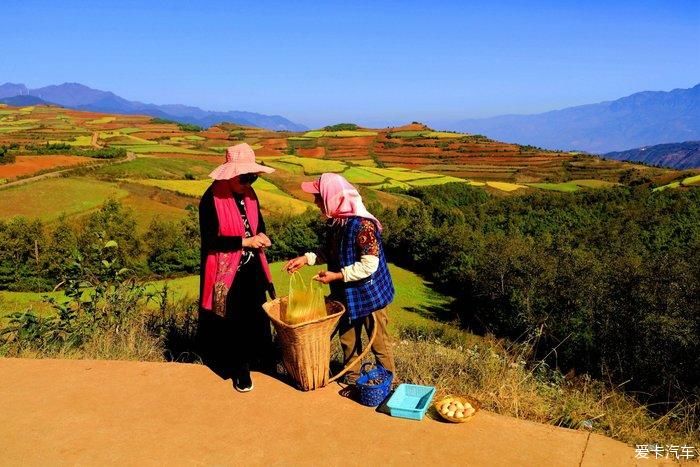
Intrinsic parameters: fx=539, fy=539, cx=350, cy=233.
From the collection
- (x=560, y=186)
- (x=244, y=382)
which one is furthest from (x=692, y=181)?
(x=244, y=382)

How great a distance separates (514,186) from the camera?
2549 inches

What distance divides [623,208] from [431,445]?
54606 millimetres

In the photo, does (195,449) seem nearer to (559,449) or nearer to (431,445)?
(431,445)

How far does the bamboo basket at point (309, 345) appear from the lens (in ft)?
11.9

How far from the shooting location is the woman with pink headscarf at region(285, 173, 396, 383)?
3625 mm

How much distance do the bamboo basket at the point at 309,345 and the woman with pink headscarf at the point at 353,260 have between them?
5.0 inches

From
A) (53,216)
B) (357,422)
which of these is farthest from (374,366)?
(53,216)

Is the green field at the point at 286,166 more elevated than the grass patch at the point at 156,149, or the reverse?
the grass patch at the point at 156,149

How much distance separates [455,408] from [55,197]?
141 feet

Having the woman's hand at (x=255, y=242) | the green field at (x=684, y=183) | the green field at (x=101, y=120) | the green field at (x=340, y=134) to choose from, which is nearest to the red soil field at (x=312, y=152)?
the green field at (x=340, y=134)

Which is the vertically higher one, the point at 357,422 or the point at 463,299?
the point at 357,422

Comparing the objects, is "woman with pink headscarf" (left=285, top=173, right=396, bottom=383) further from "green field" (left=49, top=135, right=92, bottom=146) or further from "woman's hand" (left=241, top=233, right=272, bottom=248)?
"green field" (left=49, top=135, right=92, bottom=146)

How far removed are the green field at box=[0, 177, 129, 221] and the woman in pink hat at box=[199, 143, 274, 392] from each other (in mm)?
37500

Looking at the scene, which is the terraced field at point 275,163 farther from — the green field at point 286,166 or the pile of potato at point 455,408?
the pile of potato at point 455,408
